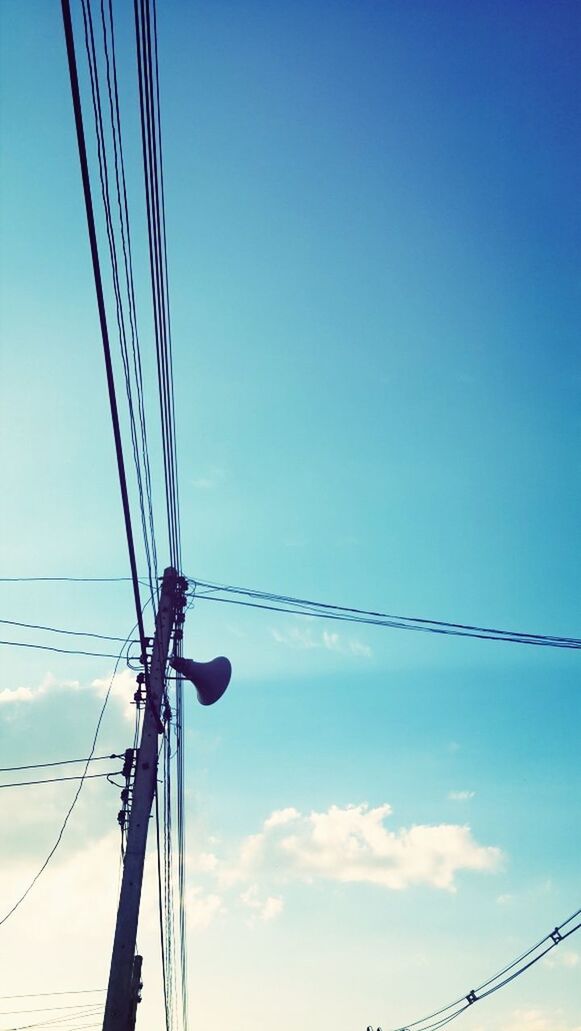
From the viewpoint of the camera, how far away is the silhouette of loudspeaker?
33.0 feet

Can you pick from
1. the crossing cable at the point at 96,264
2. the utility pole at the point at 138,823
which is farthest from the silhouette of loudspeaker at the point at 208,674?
the crossing cable at the point at 96,264

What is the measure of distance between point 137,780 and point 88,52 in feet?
27.5

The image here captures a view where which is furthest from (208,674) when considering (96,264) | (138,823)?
(96,264)

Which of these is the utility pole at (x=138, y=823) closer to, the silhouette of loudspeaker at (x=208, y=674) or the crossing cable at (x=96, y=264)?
the silhouette of loudspeaker at (x=208, y=674)

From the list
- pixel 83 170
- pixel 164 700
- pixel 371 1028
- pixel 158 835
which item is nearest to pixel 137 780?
pixel 164 700

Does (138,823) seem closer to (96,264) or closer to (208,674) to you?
(208,674)

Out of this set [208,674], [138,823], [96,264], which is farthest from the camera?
[208,674]

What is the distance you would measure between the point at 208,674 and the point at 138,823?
239 centimetres

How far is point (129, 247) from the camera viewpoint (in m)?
5.19

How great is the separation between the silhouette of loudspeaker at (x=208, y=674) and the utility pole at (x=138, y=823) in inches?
14.8

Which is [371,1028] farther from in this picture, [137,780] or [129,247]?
[129,247]

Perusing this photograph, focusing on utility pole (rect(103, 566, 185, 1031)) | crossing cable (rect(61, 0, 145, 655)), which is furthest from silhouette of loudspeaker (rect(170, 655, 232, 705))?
crossing cable (rect(61, 0, 145, 655))

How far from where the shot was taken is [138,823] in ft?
27.8

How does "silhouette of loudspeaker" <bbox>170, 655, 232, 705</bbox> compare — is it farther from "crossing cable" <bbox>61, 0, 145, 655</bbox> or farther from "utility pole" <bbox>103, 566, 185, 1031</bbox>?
"crossing cable" <bbox>61, 0, 145, 655</bbox>
